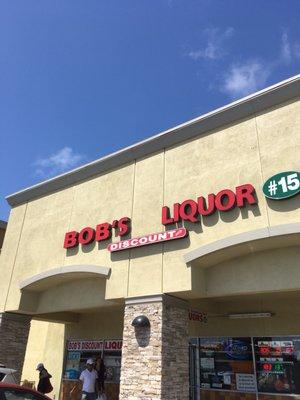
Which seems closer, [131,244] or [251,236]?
[251,236]

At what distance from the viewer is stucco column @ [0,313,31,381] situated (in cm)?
1565

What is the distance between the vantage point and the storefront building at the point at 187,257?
35.6ft

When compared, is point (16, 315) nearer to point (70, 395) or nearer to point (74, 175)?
point (70, 395)

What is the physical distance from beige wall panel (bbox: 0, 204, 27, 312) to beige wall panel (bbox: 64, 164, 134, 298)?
3438 mm

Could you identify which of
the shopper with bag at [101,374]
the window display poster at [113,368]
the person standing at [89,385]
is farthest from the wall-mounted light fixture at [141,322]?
the window display poster at [113,368]

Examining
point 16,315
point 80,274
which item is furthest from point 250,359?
point 16,315

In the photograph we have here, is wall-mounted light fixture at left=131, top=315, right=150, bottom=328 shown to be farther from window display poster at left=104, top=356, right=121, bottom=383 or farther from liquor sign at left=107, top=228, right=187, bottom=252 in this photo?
window display poster at left=104, top=356, right=121, bottom=383

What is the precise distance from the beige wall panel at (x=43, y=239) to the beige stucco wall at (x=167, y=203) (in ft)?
0.14

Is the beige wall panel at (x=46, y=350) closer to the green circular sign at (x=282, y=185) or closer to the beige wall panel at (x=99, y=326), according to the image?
the beige wall panel at (x=99, y=326)

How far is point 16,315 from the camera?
16.3 meters

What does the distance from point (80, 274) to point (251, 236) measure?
667 centimetres

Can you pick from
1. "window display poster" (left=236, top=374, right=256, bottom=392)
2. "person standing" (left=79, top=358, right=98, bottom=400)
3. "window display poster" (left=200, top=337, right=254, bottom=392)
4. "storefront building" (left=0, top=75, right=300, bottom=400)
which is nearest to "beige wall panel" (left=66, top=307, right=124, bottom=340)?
"storefront building" (left=0, top=75, right=300, bottom=400)

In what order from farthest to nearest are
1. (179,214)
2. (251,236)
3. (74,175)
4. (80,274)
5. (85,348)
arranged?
(85,348)
(74,175)
(80,274)
(179,214)
(251,236)

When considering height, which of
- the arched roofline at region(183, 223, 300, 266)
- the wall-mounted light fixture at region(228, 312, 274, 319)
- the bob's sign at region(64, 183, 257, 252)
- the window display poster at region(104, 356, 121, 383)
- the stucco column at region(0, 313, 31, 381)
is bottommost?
the window display poster at region(104, 356, 121, 383)
